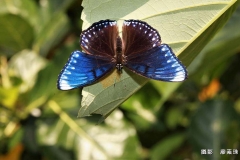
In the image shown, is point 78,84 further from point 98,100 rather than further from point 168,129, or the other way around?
point 168,129

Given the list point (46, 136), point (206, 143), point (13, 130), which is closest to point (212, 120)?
point (206, 143)

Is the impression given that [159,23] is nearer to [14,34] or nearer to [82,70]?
[82,70]

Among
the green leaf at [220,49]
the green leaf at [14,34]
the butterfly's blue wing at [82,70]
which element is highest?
the green leaf at [14,34]

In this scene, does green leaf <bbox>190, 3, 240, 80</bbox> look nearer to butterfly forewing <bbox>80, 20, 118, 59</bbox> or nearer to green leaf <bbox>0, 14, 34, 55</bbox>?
butterfly forewing <bbox>80, 20, 118, 59</bbox>

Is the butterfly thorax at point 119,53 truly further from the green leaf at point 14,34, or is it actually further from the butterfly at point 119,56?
the green leaf at point 14,34

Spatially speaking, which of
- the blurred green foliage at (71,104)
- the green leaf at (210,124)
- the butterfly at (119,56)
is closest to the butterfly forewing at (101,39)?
the butterfly at (119,56)

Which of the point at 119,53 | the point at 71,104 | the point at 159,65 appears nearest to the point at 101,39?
the point at 119,53
